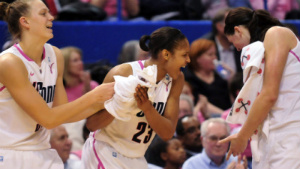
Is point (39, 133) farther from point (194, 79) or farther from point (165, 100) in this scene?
point (194, 79)

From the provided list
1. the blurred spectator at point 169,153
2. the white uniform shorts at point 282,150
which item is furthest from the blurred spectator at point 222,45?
the white uniform shorts at point 282,150

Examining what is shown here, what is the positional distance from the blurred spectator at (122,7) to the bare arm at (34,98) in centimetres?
416

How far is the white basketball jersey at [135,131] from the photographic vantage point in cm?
454

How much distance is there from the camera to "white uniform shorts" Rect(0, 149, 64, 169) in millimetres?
4070

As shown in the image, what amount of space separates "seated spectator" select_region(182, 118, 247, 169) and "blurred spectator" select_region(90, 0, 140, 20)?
8.16 ft

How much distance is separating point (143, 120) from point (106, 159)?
16.1 inches

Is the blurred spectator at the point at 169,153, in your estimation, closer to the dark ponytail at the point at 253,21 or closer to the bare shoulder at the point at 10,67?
the dark ponytail at the point at 253,21

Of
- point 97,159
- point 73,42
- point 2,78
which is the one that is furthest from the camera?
point 73,42

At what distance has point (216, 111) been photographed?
735 centimetres

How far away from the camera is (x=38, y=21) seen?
420 cm

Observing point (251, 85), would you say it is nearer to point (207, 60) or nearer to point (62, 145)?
point (62, 145)

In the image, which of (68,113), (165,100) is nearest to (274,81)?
(165,100)

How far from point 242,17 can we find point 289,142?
0.95 metres

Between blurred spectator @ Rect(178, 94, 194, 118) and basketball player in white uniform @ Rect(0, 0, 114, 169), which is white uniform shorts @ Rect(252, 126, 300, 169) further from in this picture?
blurred spectator @ Rect(178, 94, 194, 118)
